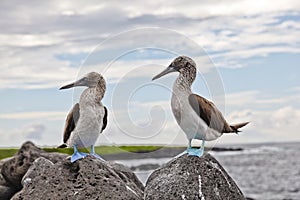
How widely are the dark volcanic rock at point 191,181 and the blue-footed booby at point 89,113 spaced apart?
4.28 feet

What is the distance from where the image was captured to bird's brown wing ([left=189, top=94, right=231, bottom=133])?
9625 millimetres

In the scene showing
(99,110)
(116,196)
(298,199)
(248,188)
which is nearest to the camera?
(99,110)

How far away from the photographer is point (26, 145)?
19516 millimetres

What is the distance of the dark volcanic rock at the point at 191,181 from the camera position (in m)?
10.4

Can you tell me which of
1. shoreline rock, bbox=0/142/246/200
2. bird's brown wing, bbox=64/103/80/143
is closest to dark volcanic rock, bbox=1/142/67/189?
shoreline rock, bbox=0/142/246/200

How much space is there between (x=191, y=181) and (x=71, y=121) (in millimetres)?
2182

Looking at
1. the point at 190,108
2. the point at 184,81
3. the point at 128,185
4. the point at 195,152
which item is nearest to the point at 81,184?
the point at 128,185

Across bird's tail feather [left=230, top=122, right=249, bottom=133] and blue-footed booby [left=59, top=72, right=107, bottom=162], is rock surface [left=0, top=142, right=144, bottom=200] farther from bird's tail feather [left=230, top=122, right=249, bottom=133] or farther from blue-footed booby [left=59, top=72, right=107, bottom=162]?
bird's tail feather [left=230, top=122, right=249, bottom=133]

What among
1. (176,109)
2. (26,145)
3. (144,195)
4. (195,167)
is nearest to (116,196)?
(144,195)

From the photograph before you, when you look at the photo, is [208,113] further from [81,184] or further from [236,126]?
[81,184]

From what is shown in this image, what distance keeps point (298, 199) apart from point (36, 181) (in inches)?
1147

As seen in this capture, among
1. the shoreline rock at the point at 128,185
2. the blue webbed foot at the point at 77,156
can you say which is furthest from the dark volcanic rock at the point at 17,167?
the blue webbed foot at the point at 77,156

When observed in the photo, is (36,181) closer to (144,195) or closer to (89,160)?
(89,160)

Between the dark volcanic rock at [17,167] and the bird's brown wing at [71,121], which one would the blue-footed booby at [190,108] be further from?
the dark volcanic rock at [17,167]
